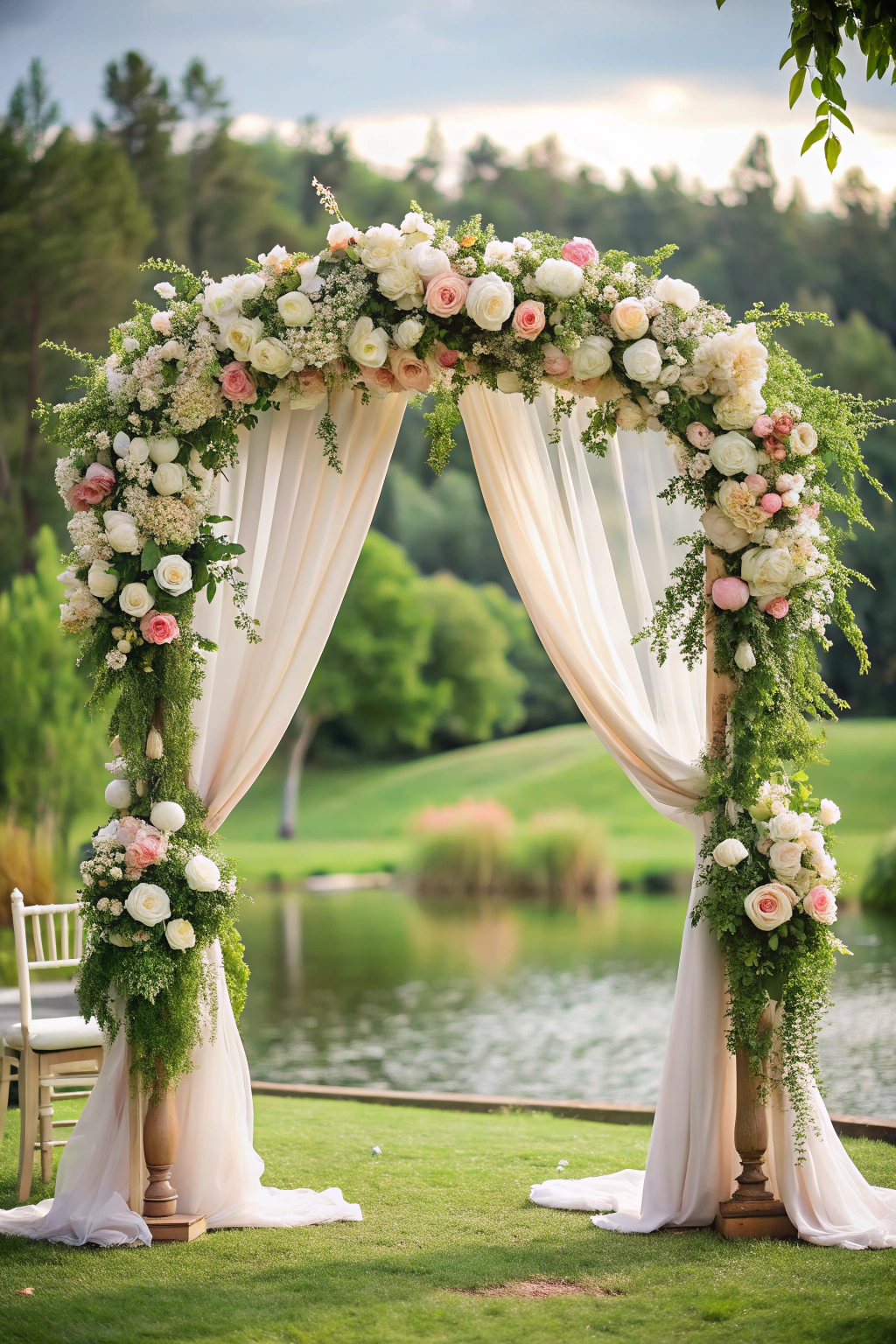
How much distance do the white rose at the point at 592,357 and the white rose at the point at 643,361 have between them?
2.5 inches

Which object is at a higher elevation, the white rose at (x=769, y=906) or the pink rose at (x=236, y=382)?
the pink rose at (x=236, y=382)

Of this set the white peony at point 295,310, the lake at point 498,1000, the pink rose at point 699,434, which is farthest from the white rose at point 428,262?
the lake at point 498,1000

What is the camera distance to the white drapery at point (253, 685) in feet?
13.1

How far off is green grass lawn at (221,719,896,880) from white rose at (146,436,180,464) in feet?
48.8

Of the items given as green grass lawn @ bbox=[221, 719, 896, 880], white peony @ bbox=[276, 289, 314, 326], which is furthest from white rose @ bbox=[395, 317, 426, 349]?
green grass lawn @ bbox=[221, 719, 896, 880]

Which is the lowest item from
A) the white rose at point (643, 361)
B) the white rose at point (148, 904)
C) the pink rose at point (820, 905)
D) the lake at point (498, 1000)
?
the lake at point (498, 1000)

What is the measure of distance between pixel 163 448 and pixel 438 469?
0.87 metres

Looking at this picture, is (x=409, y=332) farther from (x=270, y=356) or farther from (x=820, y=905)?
(x=820, y=905)

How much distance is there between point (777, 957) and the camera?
3914 mm

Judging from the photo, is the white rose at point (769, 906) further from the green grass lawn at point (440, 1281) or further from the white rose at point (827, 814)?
the green grass lawn at point (440, 1281)

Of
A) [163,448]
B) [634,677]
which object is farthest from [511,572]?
[163,448]

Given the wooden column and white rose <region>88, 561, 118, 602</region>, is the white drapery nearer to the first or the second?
white rose <region>88, 561, 118, 602</region>

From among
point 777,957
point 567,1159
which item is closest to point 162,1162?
point 567,1159

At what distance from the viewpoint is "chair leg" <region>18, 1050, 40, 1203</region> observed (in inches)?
170
